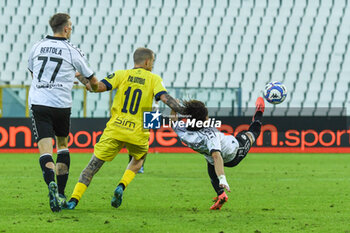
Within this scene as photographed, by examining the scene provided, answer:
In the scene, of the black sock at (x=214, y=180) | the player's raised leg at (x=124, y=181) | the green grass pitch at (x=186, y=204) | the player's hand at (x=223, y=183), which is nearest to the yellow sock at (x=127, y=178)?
the player's raised leg at (x=124, y=181)

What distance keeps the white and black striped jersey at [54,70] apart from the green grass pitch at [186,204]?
1088mm

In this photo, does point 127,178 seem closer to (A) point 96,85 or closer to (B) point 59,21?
(A) point 96,85

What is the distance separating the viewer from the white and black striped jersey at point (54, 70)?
617 cm

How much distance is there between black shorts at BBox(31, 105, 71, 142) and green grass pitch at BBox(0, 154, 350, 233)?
748mm

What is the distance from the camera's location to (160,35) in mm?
24906

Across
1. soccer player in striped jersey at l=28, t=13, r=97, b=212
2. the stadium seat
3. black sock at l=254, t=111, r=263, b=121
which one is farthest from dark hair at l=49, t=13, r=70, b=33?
the stadium seat

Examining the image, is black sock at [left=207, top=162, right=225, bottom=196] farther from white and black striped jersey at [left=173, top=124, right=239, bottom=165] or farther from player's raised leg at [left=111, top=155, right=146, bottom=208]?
player's raised leg at [left=111, top=155, right=146, bottom=208]

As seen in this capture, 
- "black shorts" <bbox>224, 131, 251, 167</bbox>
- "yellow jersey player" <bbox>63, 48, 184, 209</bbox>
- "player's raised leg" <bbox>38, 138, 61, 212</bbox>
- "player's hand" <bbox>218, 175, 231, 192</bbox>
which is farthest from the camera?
"black shorts" <bbox>224, 131, 251, 167</bbox>

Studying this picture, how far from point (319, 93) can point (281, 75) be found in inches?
62.5

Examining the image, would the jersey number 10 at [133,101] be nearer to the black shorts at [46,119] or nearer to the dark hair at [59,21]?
the black shorts at [46,119]

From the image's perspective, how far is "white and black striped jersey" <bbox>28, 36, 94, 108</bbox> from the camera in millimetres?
6168

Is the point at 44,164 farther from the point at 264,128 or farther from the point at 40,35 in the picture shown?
the point at 40,35

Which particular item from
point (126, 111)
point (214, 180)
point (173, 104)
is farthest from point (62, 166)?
point (214, 180)

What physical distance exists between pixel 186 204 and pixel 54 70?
2.01 m
